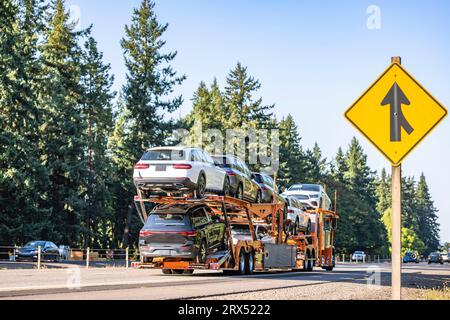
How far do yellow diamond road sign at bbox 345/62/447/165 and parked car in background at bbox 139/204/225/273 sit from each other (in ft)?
45.2

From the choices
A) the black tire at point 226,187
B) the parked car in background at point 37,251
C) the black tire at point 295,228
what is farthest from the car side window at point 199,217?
the parked car in background at point 37,251

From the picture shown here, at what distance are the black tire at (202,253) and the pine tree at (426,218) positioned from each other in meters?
171

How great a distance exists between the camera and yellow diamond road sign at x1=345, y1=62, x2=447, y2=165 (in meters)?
7.85

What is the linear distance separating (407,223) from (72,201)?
406 ft

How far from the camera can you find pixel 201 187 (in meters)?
21.0

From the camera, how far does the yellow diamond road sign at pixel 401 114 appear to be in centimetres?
785

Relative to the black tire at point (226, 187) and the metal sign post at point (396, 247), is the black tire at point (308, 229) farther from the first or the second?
the metal sign post at point (396, 247)

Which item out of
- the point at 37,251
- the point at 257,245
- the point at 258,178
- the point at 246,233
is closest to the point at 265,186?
the point at 258,178

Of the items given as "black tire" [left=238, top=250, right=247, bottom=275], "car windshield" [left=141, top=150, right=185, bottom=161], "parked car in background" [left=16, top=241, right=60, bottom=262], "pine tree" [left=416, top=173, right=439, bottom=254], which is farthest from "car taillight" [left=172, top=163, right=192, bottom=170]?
"pine tree" [left=416, top=173, right=439, bottom=254]

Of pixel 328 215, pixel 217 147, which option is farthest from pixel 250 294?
pixel 217 147

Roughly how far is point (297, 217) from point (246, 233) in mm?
6540

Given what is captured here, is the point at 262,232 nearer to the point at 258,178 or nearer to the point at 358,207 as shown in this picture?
the point at 258,178

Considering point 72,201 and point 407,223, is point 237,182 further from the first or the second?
point 407,223

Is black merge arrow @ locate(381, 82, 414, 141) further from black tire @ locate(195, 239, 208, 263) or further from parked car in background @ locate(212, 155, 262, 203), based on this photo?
parked car in background @ locate(212, 155, 262, 203)
